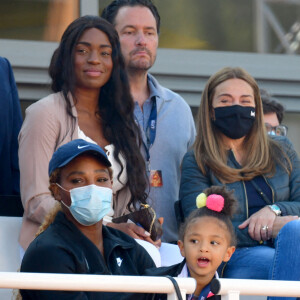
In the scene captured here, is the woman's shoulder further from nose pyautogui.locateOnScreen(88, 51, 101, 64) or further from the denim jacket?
the denim jacket

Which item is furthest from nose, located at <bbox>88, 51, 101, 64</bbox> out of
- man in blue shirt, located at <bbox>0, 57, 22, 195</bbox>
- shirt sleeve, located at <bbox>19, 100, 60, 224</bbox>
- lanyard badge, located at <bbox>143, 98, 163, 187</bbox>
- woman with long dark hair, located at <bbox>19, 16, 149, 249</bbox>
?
lanyard badge, located at <bbox>143, 98, 163, 187</bbox>

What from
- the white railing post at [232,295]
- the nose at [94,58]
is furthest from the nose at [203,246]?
the nose at [94,58]

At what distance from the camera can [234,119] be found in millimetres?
4879

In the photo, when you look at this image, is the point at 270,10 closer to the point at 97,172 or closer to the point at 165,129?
the point at 165,129

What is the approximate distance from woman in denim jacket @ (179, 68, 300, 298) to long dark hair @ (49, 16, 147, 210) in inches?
11.8

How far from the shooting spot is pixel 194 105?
723cm

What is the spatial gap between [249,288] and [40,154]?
71.3 inches

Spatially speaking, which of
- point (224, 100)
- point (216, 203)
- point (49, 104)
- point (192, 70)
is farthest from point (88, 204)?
point (192, 70)

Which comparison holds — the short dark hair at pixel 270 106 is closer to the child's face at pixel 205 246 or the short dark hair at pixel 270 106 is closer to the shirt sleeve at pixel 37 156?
the shirt sleeve at pixel 37 156

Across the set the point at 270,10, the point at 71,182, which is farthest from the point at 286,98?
the point at 71,182

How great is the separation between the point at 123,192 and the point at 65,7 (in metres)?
2.54

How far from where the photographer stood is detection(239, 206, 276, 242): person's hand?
461cm

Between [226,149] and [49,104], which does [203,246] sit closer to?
[226,149]

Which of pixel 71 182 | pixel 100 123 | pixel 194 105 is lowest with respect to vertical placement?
pixel 71 182
